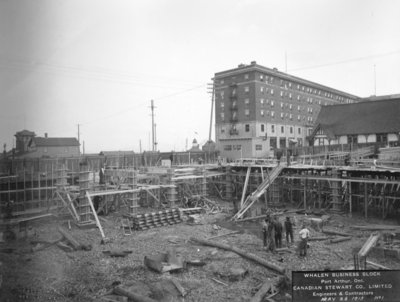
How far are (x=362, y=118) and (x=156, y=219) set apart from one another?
1504 inches

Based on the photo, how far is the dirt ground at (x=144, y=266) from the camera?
38.0ft

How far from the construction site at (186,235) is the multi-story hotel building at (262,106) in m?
31.8

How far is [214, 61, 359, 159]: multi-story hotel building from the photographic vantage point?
67.4 meters

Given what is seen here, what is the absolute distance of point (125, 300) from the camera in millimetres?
10828

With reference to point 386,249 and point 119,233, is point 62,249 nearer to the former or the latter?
point 119,233

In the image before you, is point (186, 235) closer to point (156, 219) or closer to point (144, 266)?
point (156, 219)

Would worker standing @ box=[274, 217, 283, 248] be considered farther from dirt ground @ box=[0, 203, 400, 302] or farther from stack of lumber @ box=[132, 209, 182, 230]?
stack of lumber @ box=[132, 209, 182, 230]

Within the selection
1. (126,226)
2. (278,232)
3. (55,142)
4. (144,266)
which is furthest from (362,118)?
(55,142)

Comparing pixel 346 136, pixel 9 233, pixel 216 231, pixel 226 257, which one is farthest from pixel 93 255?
pixel 346 136

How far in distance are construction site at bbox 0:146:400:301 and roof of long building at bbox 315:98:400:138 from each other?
1366 centimetres

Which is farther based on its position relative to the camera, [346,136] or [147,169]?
[346,136]

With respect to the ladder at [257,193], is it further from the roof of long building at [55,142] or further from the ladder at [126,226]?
the roof of long building at [55,142]

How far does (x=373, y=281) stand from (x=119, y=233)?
15.4 meters

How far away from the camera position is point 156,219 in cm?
2262
